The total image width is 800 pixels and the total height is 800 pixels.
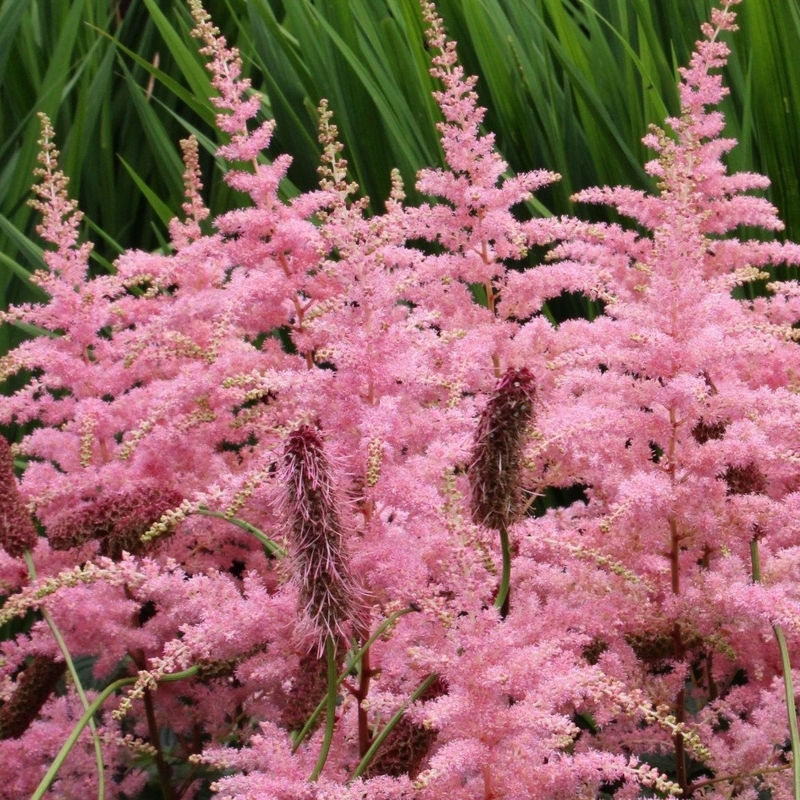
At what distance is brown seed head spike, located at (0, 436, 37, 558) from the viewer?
1.42 metres

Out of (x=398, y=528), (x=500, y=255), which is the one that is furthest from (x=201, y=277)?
(x=398, y=528)

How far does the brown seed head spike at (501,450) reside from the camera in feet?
3.57

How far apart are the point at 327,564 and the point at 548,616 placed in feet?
1.15

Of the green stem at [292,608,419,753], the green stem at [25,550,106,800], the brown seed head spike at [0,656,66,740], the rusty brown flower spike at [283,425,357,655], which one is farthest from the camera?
the brown seed head spike at [0,656,66,740]

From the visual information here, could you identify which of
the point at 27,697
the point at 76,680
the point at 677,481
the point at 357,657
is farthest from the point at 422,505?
the point at 27,697

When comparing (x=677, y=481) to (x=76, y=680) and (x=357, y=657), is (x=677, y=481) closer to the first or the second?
(x=357, y=657)

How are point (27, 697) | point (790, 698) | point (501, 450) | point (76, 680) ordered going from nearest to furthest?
point (501, 450) < point (790, 698) < point (76, 680) < point (27, 697)

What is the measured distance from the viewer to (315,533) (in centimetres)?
111

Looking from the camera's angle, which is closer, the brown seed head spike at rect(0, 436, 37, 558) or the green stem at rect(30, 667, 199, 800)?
the green stem at rect(30, 667, 199, 800)

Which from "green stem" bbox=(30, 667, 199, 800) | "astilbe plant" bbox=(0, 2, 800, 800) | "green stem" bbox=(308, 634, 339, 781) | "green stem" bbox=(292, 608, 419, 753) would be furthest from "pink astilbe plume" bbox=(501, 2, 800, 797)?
"green stem" bbox=(30, 667, 199, 800)

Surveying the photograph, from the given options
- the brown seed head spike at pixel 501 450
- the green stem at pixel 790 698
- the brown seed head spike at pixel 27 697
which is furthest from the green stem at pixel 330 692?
the brown seed head spike at pixel 27 697

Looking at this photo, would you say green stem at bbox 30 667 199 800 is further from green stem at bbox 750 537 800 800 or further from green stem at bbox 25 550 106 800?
green stem at bbox 750 537 800 800

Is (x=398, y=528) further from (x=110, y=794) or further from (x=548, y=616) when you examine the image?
(x=110, y=794)

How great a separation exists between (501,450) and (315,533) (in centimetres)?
17
